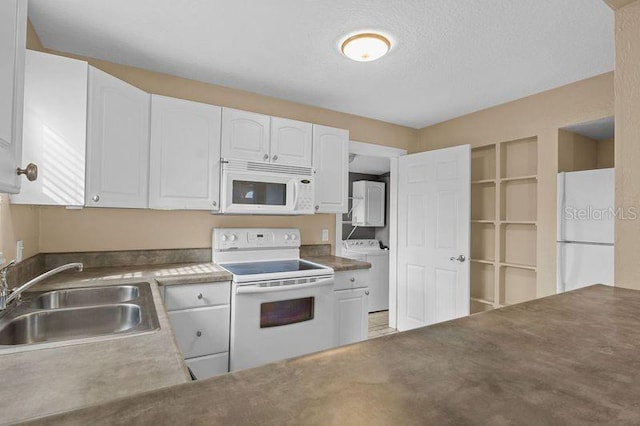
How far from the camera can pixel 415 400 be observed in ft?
1.04

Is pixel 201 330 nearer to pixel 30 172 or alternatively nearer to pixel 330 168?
pixel 30 172

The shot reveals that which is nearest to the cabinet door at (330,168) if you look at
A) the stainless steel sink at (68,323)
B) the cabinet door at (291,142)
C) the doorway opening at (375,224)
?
the cabinet door at (291,142)

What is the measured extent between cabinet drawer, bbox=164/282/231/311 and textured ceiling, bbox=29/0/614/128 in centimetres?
151

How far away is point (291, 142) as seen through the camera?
8.93 ft

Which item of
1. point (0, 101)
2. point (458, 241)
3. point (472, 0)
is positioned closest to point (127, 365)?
point (0, 101)

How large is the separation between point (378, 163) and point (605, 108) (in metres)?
2.72

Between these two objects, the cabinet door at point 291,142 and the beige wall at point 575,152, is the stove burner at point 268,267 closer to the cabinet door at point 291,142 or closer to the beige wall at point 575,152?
the cabinet door at point 291,142

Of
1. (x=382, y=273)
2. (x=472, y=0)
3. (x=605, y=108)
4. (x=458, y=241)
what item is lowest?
(x=382, y=273)

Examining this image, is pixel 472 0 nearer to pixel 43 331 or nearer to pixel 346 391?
pixel 346 391

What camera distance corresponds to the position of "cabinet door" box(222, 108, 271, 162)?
2.45 metres

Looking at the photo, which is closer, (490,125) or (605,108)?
(605,108)

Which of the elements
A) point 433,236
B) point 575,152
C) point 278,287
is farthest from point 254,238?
point 575,152

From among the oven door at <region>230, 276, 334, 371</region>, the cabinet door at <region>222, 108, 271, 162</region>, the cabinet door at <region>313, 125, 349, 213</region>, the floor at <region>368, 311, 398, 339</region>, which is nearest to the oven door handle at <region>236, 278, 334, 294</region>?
the oven door at <region>230, 276, 334, 371</region>

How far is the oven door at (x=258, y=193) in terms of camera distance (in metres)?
2.40
